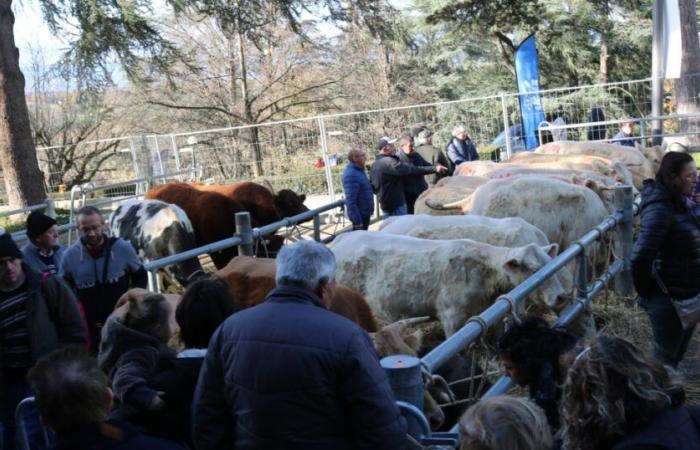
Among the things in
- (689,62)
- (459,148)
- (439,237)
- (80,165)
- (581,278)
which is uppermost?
(689,62)

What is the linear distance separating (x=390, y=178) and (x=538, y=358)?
761 centimetres

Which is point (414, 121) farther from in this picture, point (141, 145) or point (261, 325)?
point (261, 325)

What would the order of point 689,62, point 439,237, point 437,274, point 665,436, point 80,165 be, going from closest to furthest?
point 665,436
point 437,274
point 439,237
point 80,165
point 689,62

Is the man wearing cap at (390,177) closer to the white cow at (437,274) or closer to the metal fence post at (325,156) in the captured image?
the white cow at (437,274)

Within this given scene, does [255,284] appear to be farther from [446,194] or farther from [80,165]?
[80,165]

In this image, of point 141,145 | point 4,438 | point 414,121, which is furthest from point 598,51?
point 4,438

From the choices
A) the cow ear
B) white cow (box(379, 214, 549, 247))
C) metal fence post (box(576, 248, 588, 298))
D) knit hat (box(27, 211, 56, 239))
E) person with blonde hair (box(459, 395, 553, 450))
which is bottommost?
metal fence post (box(576, 248, 588, 298))

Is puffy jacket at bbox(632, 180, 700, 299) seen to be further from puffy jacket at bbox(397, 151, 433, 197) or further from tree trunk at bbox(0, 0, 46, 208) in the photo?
tree trunk at bbox(0, 0, 46, 208)

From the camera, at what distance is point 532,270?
570 centimetres

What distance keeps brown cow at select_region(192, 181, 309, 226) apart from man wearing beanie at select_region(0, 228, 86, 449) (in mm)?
7586

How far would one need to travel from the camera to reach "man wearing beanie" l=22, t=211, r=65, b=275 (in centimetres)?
524

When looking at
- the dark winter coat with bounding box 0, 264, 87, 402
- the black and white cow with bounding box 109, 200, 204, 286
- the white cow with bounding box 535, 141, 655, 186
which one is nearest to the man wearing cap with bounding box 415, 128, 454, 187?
the white cow with bounding box 535, 141, 655, 186

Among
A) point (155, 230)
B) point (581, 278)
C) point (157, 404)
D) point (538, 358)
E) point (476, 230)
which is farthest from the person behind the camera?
point (155, 230)

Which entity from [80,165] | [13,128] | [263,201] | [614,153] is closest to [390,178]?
[263,201]
